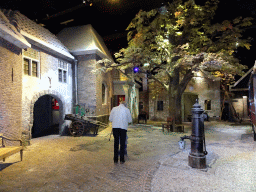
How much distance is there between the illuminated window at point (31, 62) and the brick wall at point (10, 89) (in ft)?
4.22

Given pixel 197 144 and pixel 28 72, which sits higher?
pixel 28 72

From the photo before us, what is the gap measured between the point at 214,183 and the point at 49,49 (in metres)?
10.6

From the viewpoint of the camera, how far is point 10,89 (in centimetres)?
703

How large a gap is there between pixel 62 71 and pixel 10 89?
506cm

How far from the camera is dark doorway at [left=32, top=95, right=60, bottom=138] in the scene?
15.0m

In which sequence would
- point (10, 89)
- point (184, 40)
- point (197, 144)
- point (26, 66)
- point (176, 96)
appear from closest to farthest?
point (197, 144) < point (10, 89) < point (26, 66) < point (184, 40) < point (176, 96)

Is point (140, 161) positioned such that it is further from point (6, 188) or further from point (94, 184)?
point (6, 188)

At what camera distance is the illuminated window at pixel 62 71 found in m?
11.8

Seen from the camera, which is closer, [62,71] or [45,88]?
[45,88]

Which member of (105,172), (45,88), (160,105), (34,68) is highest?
(34,68)

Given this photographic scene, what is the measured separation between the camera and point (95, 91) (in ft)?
41.8

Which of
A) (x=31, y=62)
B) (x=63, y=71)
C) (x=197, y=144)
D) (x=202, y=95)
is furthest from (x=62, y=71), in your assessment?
(x=202, y=95)

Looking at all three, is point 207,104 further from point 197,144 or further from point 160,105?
point 197,144

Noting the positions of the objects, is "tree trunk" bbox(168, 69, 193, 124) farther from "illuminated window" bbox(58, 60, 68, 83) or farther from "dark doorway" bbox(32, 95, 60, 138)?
"dark doorway" bbox(32, 95, 60, 138)
